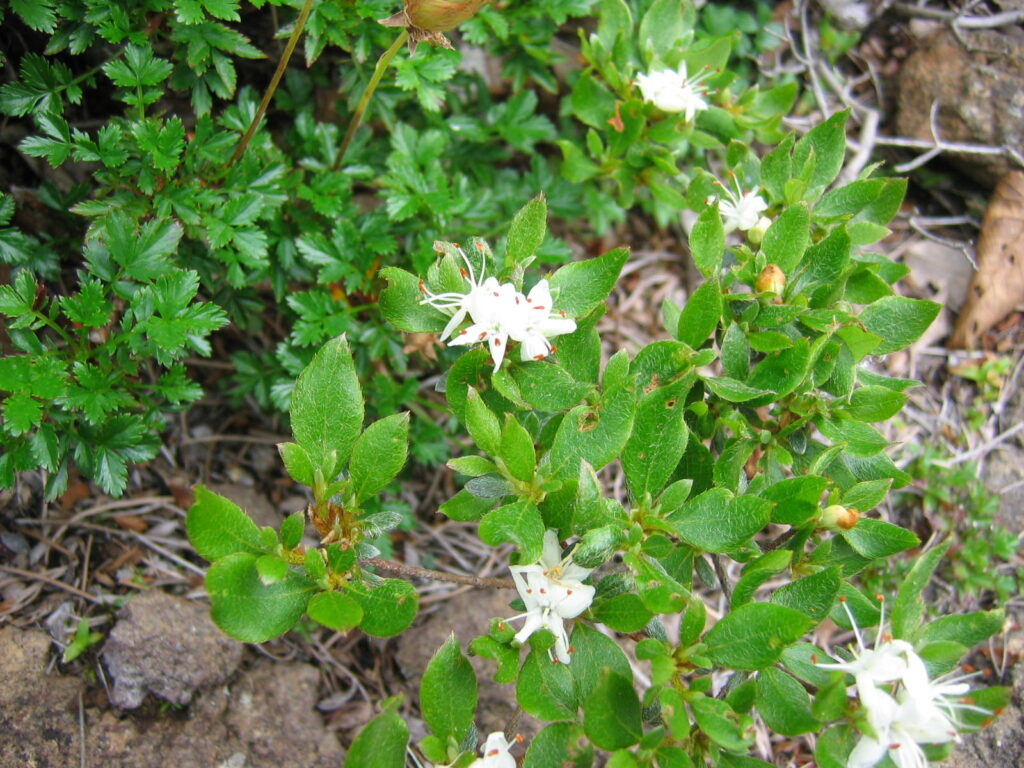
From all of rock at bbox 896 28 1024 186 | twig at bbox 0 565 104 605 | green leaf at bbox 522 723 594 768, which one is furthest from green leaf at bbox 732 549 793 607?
rock at bbox 896 28 1024 186

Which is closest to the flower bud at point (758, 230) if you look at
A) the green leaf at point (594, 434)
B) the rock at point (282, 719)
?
the green leaf at point (594, 434)

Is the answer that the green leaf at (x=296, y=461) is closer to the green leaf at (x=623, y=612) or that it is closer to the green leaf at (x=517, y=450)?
the green leaf at (x=517, y=450)

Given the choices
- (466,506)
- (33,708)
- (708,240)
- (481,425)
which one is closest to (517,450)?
(481,425)

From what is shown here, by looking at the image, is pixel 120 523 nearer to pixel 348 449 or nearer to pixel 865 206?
pixel 348 449

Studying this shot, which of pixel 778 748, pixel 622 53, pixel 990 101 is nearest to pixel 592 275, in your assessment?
pixel 622 53

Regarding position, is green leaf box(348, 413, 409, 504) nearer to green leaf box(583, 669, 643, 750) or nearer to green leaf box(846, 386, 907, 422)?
green leaf box(583, 669, 643, 750)

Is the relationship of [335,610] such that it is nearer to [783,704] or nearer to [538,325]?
[538,325]
